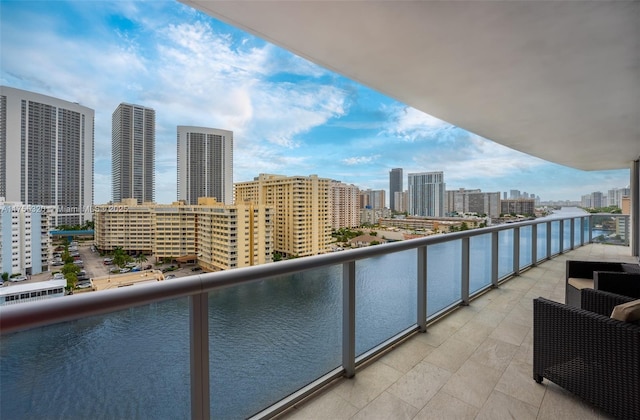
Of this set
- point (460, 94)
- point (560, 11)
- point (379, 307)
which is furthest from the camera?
point (460, 94)

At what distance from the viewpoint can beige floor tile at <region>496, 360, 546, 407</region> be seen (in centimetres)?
210

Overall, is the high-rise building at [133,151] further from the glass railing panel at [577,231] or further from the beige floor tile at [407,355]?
the glass railing panel at [577,231]

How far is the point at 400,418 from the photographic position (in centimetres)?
188

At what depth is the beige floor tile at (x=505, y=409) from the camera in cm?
191

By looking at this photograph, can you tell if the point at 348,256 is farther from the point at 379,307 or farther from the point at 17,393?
the point at 17,393

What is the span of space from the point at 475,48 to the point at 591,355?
2.69 meters

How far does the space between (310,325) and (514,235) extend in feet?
16.8

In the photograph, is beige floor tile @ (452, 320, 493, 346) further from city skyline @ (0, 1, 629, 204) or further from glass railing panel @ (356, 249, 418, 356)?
city skyline @ (0, 1, 629, 204)

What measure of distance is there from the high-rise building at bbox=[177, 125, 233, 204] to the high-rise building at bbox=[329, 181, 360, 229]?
209 cm

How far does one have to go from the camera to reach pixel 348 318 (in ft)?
7.61

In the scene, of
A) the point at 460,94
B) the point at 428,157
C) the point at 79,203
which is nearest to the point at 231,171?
the point at 79,203

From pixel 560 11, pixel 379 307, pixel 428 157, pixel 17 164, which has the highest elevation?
pixel 428 157

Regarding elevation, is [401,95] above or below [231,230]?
above

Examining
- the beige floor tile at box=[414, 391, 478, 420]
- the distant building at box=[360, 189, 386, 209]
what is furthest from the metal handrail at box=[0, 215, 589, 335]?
the distant building at box=[360, 189, 386, 209]
